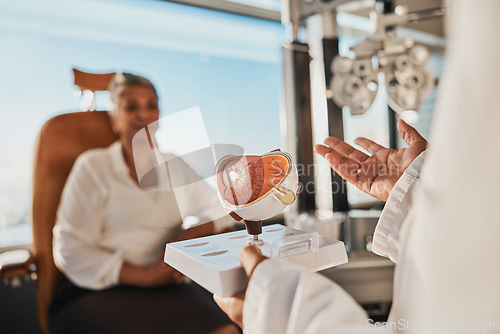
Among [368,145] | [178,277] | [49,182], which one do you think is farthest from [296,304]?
[49,182]

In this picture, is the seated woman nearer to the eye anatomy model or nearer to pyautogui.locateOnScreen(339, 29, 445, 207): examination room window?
the eye anatomy model

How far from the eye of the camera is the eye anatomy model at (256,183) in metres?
0.30

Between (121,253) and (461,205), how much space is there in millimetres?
689

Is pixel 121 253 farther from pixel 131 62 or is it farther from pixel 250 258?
pixel 131 62

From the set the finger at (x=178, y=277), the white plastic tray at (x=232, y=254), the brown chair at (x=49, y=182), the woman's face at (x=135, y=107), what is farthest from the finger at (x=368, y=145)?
the brown chair at (x=49, y=182)

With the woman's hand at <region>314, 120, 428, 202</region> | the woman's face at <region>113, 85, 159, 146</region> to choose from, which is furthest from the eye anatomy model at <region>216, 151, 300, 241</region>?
the woman's face at <region>113, 85, 159, 146</region>

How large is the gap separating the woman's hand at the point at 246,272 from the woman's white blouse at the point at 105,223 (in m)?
0.35

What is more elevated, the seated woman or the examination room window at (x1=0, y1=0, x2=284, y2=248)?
the examination room window at (x1=0, y1=0, x2=284, y2=248)

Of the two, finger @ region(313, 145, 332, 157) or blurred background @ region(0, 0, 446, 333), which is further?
blurred background @ region(0, 0, 446, 333)

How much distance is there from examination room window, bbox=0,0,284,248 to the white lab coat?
65 cm

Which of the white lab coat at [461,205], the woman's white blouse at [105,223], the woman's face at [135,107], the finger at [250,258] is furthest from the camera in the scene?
the woman's white blouse at [105,223]

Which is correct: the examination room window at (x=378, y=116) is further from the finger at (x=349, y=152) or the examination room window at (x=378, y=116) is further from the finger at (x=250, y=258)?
the finger at (x=250, y=258)

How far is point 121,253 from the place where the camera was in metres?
0.73

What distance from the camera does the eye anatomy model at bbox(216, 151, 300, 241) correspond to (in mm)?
298
